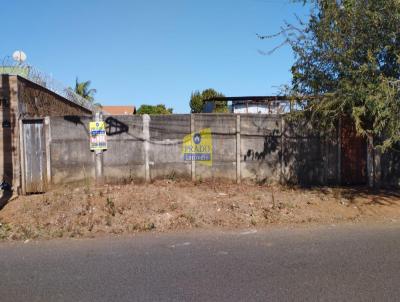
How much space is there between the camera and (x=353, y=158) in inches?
442

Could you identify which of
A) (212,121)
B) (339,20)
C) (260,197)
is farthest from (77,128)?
(339,20)

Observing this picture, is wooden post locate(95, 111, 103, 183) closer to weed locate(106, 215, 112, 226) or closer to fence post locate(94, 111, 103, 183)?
fence post locate(94, 111, 103, 183)

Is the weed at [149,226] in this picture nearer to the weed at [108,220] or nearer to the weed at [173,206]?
the weed at [108,220]

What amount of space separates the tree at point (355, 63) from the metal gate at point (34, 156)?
22.5 feet

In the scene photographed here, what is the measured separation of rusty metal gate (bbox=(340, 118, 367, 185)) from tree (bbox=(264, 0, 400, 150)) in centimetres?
107

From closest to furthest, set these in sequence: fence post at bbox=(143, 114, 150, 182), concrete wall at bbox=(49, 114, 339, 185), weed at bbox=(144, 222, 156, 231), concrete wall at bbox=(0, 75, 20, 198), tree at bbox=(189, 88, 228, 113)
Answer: weed at bbox=(144, 222, 156, 231)
concrete wall at bbox=(0, 75, 20, 198)
concrete wall at bbox=(49, 114, 339, 185)
fence post at bbox=(143, 114, 150, 182)
tree at bbox=(189, 88, 228, 113)

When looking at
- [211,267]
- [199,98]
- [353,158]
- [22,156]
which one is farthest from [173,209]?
[199,98]

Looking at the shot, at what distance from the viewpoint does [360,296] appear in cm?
399

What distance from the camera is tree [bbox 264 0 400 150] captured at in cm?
827

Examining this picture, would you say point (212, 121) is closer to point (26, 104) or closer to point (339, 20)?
point (339, 20)

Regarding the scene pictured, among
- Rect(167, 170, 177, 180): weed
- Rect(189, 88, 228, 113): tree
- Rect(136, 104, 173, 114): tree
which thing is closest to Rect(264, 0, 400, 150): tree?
Rect(167, 170, 177, 180): weed

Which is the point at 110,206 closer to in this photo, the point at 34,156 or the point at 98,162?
the point at 98,162

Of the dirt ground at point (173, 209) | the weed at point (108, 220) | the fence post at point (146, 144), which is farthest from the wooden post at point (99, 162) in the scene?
the weed at point (108, 220)

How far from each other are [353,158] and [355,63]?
10.7ft
